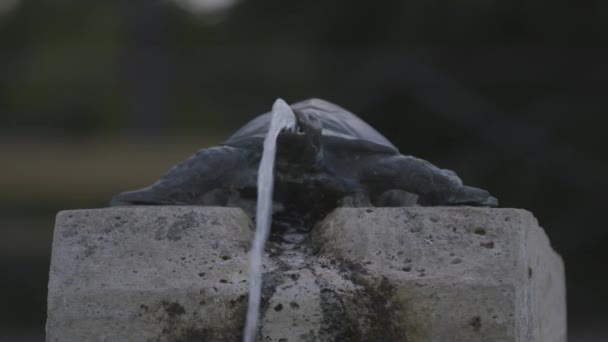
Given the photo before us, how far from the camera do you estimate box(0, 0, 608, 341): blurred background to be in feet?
28.6

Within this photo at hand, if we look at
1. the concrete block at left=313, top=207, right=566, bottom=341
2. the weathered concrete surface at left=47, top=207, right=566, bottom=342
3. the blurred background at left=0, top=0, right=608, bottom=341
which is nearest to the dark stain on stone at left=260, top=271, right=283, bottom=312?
the weathered concrete surface at left=47, top=207, right=566, bottom=342

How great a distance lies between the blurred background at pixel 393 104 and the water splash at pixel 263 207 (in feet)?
18.7

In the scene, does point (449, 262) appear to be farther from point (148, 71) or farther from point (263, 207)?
point (148, 71)

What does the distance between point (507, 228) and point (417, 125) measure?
6.35 m

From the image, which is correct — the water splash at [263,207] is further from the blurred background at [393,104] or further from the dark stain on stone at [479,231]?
the blurred background at [393,104]

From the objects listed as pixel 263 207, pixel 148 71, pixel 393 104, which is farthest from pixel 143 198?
pixel 148 71

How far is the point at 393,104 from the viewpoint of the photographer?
896 centimetres

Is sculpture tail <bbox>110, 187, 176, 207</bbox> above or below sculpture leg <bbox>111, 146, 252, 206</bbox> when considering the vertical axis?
below

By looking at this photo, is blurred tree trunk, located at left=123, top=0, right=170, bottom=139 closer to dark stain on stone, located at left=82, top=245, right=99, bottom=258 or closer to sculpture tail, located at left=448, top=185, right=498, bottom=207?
sculpture tail, located at left=448, top=185, right=498, bottom=207

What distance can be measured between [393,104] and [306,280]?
6.51 meters

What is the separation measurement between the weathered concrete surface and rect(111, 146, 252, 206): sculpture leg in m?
0.26

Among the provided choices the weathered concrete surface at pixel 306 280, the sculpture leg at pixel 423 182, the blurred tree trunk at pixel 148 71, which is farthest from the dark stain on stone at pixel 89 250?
the blurred tree trunk at pixel 148 71

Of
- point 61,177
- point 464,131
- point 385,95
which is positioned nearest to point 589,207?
point 464,131

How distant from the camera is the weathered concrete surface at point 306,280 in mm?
2480
